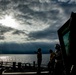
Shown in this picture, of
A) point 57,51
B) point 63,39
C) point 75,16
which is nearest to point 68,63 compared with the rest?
point 63,39

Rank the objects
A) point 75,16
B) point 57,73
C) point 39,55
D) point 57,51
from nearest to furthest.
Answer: point 75,16, point 57,51, point 57,73, point 39,55

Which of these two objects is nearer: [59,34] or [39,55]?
[59,34]

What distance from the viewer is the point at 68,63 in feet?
13.2

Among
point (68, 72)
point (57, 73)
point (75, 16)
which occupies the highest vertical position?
point (75, 16)

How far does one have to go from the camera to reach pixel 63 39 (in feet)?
→ 13.4

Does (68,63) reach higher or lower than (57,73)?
higher

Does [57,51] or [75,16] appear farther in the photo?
[57,51]

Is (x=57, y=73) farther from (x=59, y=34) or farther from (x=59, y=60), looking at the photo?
(x=59, y=34)

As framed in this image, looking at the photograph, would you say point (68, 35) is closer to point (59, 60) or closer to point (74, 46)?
point (74, 46)

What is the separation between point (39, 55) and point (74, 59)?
1245 cm

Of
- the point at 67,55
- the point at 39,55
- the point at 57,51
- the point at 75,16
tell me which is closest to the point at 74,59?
the point at 67,55

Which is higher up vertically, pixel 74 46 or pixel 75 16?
pixel 75 16

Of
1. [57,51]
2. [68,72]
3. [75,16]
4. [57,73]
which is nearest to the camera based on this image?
[75,16]

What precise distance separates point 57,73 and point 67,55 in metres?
7.82
